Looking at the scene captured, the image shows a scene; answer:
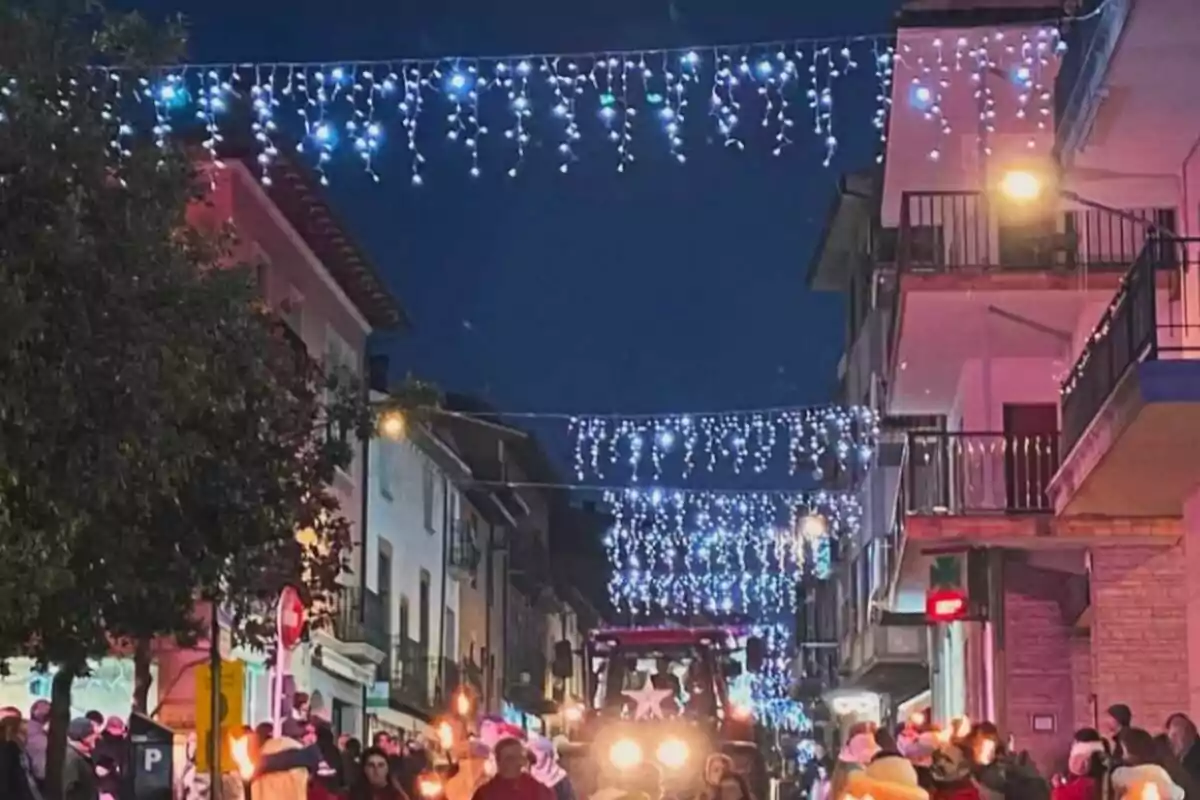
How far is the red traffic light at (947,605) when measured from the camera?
24.9 meters

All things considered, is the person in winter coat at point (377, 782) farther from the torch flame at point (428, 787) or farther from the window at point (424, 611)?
the window at point (424, 611)

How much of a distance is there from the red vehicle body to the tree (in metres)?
7.62

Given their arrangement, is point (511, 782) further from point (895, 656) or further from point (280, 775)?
point (895, 656)

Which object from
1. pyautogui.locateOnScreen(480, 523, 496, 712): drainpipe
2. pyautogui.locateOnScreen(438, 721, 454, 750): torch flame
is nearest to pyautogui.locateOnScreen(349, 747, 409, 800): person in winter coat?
pyautogui.locateOnScreen(438, 721, 454, 750): torch flame

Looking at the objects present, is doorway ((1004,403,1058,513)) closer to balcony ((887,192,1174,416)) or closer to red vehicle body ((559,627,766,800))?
balcony ((887,192,1174,416))

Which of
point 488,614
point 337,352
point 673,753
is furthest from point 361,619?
point 488,614

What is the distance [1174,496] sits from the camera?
66.7ft

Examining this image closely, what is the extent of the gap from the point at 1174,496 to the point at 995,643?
18.4 ft

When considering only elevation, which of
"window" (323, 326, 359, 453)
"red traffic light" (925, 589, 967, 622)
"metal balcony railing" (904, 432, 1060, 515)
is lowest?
"red traffic light" (925, 589, 967, 622)

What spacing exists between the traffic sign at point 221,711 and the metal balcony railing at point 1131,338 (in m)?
7.08

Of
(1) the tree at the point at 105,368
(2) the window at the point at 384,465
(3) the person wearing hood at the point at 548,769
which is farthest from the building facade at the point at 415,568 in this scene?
(1) the tree at the point at 105,368

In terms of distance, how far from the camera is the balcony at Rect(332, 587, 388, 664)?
39156mm

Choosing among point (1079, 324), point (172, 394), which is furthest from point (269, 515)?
point (1079, 324)

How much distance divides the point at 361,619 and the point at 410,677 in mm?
6521
